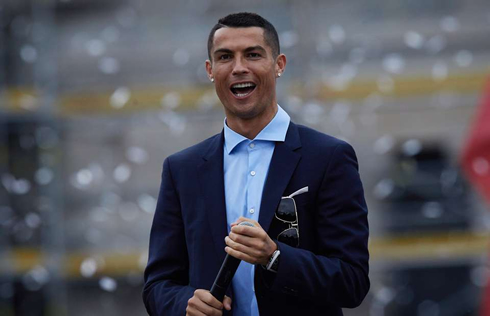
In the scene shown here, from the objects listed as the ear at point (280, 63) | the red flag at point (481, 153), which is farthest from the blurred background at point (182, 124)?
the ear at point (280, 63)

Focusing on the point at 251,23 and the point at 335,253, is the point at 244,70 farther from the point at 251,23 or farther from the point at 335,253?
the point at 335,253

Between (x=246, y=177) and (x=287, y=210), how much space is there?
0.26 ft

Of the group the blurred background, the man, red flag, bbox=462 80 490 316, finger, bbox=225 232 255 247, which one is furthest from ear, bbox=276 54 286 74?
the blurred background

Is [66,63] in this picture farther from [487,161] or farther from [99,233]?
[487,161]

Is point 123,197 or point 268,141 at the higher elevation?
point 268,141

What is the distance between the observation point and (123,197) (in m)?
3.05

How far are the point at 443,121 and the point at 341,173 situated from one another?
2222mm

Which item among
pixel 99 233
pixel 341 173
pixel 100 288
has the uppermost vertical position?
pixel 341 173

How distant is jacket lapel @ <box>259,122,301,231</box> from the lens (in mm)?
816

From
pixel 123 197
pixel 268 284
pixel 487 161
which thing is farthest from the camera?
pixel 123 197

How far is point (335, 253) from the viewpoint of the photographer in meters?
0.81

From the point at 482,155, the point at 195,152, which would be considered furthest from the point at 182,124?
the point at 195,152

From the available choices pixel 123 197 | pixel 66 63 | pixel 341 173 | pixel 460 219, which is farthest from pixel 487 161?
pixel 66 63

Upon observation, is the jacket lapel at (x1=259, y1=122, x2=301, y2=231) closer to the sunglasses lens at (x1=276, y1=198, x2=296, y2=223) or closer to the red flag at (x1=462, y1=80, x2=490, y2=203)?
the sunglasses lens at (x1=276, y1=198, x2=296, y2=223)
